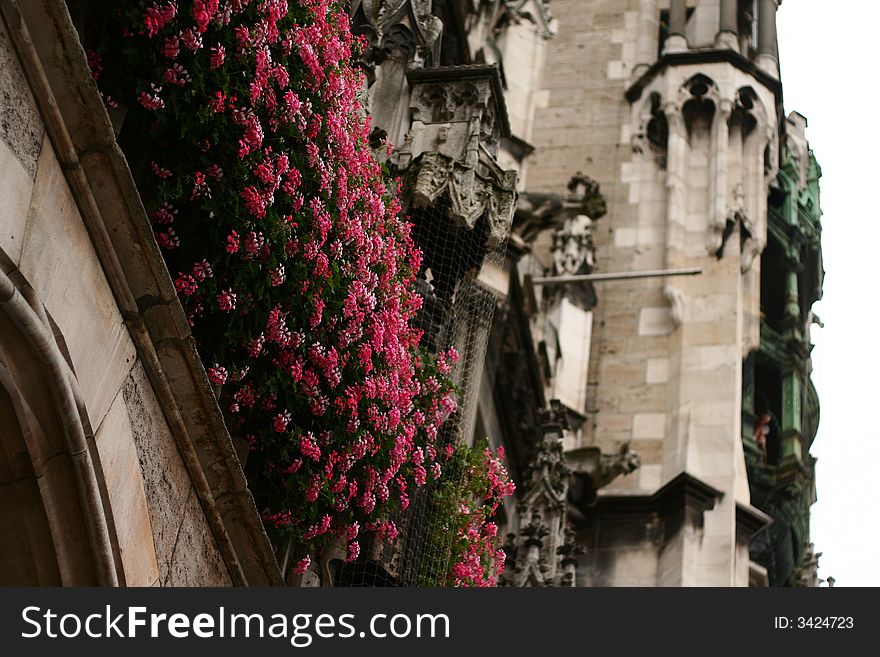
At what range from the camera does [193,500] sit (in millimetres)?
8391

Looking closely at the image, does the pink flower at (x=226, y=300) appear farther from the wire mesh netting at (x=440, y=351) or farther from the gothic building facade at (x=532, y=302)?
the wire mesh netting at (x=440, y=351)

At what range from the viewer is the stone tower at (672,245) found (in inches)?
830

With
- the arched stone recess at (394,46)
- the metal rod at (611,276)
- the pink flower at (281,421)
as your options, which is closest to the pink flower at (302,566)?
the pink flower at (281,421)

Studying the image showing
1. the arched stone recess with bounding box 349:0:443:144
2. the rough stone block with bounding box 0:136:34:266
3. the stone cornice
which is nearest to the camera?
the rough stone block with bounding box 0:136:34:266

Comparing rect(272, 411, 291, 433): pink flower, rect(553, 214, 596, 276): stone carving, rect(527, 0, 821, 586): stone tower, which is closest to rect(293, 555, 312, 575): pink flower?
rect(272, 411, 291, 433): pink flower

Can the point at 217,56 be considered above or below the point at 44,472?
above

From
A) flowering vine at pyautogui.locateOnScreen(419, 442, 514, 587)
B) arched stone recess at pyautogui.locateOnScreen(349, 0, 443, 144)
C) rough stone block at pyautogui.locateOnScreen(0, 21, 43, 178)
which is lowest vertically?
rough stone block at pyautogui.locateOnScreen(0, 21, 43, 178)

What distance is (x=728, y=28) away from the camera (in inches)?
1022

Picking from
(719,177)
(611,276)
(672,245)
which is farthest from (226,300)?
(719,177)

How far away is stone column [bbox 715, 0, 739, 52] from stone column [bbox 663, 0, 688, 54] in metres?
0.53

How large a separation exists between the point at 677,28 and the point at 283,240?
1865cm

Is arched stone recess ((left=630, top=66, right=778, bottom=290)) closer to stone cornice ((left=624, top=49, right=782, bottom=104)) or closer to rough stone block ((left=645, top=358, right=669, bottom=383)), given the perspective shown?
stone cornice ((left=624, top=49, right=782, bottom=104))

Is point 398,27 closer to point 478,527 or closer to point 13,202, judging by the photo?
point 478,527

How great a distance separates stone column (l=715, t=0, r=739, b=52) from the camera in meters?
25.6
